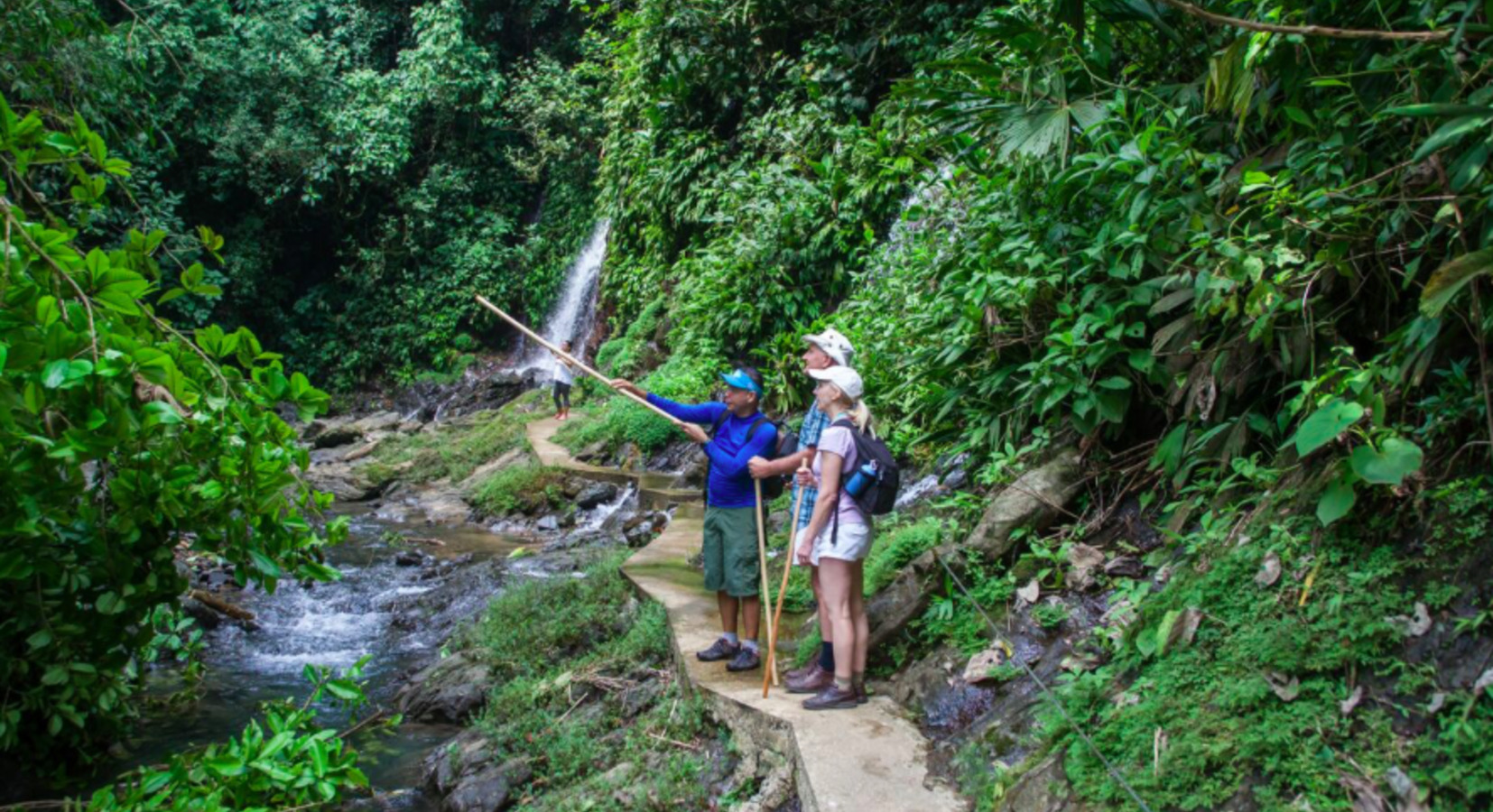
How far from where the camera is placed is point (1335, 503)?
324 centimetres

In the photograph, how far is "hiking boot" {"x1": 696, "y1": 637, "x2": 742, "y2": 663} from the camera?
5.38 metres

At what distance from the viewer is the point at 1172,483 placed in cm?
468

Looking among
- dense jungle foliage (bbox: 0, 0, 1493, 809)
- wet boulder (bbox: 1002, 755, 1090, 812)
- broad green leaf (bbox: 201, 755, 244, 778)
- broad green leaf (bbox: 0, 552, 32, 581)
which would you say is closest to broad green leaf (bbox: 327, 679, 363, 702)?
broad green leaf (bbox: 201, 755, 244, 778)

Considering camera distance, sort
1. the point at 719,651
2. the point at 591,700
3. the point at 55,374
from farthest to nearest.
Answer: the point at 591,700 < the point at 719,651 < the point at 55,374

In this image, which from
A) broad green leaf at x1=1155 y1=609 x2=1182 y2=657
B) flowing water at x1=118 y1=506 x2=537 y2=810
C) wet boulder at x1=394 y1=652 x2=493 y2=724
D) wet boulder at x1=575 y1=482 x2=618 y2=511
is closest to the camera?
broad green leaf at x1=1155 y1=609 x2=1182 y2=657

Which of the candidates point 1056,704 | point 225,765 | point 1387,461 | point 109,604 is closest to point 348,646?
point 109,604

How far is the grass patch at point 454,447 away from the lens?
49.3ft

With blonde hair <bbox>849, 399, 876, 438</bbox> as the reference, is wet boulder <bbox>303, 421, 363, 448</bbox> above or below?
below

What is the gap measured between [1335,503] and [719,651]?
3.15 metres

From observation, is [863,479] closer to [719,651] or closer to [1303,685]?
[719,651]

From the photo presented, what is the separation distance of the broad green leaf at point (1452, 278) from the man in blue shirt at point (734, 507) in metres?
2.92

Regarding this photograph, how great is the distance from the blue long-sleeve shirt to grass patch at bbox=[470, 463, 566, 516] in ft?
22.5

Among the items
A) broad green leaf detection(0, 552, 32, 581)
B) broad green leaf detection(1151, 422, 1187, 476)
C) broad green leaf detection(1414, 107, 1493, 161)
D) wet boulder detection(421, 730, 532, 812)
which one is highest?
broad green leaf detection(1414, 107, 1493, 161)

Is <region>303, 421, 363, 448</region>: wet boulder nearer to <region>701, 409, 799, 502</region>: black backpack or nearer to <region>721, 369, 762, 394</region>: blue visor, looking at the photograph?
<region>701, 409, 799, 502</region>: black backpack
